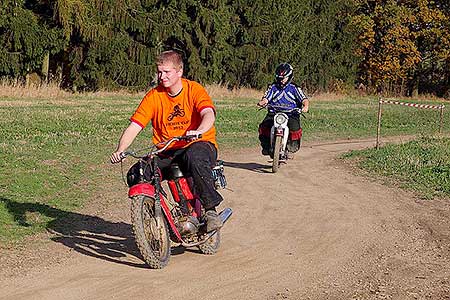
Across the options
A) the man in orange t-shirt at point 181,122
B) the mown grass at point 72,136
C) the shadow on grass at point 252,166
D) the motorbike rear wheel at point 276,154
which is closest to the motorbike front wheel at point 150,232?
the man in orange t-shirt at point 181,122

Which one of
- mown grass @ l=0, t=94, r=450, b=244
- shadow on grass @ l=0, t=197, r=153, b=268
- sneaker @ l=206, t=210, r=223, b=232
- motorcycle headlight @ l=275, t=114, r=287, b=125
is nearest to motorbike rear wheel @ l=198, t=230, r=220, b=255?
sneaker @ l=206, t=210, r=223, b=232

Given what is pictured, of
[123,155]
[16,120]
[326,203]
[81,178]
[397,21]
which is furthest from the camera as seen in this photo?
[397,21]

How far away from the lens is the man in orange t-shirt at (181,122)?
6.95m

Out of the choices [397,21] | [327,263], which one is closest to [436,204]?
[327,263]

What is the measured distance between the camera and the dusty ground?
629cm

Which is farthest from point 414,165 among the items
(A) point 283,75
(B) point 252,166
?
(B) point 252,166

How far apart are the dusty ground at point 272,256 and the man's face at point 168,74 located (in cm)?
172

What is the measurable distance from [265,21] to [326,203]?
34.1 m

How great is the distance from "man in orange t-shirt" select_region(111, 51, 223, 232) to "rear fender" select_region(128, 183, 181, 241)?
1.10 feet

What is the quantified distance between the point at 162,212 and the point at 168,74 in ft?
4.20

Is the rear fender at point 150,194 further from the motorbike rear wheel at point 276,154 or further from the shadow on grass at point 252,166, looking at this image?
the shadow on grass at point 252,166

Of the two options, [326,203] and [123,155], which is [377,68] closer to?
[326,203]

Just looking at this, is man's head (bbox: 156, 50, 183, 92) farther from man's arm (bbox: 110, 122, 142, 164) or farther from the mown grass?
the mown grass

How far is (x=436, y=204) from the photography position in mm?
10477
